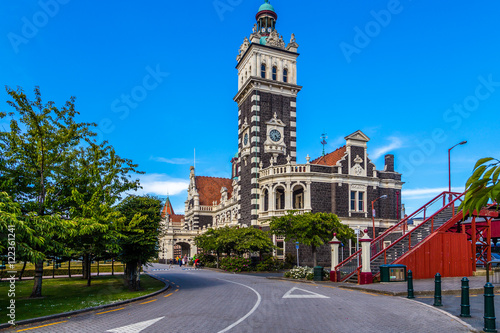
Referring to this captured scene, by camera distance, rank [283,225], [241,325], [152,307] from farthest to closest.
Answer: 1. [283,225]
2. [152,307]
3. [241,325]

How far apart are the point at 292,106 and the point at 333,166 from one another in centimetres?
1000

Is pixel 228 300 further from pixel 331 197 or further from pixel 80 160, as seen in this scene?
pixel 331 197

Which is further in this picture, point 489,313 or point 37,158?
point 37,158

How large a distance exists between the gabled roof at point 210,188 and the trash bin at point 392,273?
55.7 meters

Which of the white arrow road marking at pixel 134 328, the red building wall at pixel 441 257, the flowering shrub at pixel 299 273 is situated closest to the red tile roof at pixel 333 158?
the flowering shrub at pixel 299 273

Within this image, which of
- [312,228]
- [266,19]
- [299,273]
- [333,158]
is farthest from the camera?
[266,19]

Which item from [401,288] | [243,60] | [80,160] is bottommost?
[401,288]

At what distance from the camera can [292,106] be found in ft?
163

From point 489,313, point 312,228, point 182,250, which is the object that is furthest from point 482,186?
point 182,250

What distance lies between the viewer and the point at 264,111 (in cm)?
4806

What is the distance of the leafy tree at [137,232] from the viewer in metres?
19.9

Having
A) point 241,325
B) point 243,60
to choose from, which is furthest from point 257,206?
point 241,325

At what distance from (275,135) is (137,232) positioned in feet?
98.9

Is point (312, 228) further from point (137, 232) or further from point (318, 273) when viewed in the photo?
point (137, 232)
